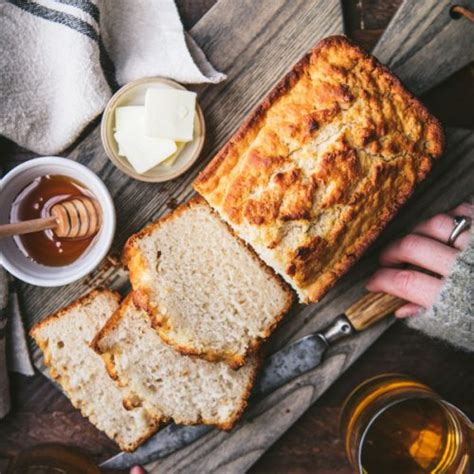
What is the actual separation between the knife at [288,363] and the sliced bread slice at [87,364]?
0.26ft

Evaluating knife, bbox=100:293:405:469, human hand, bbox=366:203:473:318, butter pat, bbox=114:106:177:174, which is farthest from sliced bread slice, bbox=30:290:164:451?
human hand, bbox=366:203:473:318

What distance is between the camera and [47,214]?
2818 millimetres

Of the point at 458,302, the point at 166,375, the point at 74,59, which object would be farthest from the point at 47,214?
the point at 458,302

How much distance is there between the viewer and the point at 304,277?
2480 mm

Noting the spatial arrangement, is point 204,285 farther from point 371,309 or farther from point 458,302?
point 458,302

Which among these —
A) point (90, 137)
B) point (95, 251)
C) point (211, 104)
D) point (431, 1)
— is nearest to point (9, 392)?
point (95, 251)

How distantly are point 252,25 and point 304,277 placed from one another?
127 cm

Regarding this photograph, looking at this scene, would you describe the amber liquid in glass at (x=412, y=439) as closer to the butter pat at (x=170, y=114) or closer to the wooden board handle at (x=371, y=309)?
the wooden board handle at (x=371, y=309)

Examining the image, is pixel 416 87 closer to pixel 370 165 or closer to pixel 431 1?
pixel 431 1

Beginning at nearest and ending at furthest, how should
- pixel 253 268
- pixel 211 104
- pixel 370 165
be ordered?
pixel 370 165 → pixel 253 268 → pixel 211 104

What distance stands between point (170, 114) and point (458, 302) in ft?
4.93

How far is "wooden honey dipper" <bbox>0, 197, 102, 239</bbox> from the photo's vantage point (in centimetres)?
262

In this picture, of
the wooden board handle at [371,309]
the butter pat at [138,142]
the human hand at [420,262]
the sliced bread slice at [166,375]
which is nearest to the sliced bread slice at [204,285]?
the sliced bread slice at [166,375]

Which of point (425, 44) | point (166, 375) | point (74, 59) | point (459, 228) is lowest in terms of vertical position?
point (166, 375)
